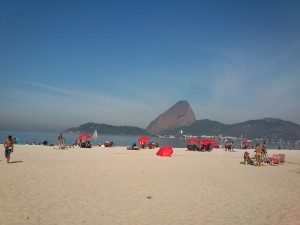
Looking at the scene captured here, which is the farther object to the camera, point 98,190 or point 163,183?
point 163,183

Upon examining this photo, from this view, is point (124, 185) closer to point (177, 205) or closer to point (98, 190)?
point (98, 190)

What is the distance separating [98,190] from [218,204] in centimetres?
421

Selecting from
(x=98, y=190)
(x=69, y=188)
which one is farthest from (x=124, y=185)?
(x=69, y=188)

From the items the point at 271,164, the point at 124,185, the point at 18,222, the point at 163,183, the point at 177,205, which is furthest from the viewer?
the point at 271,164

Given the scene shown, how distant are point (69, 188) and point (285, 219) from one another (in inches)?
278

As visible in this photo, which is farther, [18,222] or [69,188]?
[69,188]

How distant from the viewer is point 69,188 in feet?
34.0

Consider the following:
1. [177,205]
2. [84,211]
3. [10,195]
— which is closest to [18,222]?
[84,211]

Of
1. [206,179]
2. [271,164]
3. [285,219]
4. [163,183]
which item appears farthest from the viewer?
[271,164]

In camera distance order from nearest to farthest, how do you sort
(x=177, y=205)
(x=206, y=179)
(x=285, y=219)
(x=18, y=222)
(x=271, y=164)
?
1. (x=18, y=222)
2. (x=285, y=219)
3. (x=177, y=205)
4. (x=206, y=179)
5. (x=271, y=164)

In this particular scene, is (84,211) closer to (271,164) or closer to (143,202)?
(143,202)

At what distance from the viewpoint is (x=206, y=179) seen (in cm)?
1396

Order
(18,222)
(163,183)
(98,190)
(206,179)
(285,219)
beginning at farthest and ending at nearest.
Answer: (206,179) < (163,183) < (98,190) < (285,219) < (18,222)

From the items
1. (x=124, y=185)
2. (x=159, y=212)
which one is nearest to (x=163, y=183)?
(x=124, y=185)
